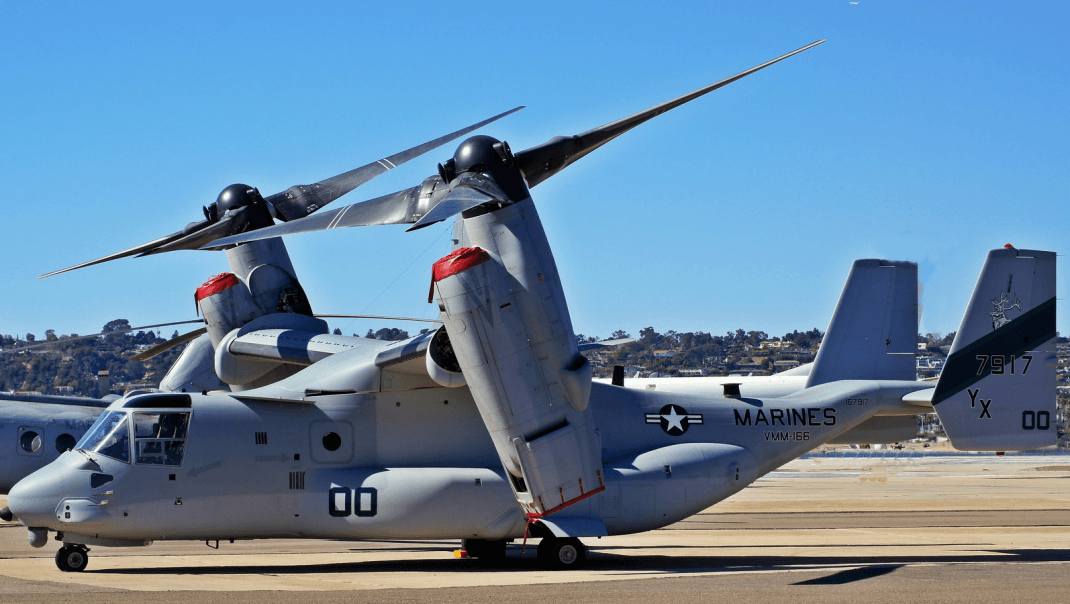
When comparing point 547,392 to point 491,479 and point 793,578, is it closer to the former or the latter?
point 491,479

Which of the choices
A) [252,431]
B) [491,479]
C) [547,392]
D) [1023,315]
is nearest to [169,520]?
[252,431]

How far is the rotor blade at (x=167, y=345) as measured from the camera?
24.2 meters

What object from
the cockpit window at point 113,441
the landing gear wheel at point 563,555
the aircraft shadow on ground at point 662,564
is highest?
the cockpit window at point 113,441

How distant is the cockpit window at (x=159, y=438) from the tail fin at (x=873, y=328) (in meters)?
11.8

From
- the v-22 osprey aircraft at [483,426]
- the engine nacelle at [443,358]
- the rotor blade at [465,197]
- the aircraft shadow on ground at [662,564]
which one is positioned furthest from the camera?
the aircraft shadow on ground at [662,564]

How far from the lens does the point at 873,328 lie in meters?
21.8

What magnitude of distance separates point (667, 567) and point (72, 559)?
31.2ft

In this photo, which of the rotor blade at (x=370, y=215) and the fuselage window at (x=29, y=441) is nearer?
the rotor blade at (x=370, y=215)

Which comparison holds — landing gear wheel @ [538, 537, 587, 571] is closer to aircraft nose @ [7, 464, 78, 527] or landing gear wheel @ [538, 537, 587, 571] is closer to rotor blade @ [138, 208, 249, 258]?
aircraft nose @ [7, 464, 78, 527]

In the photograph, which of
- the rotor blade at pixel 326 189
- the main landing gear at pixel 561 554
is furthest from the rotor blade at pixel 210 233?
the main landing gear at pixel 561 554

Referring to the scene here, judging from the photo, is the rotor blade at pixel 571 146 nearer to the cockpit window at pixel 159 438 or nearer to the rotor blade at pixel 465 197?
the rotor blade at pixel 465 197

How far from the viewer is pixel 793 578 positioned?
15820mm

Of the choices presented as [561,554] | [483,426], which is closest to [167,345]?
[483,426]

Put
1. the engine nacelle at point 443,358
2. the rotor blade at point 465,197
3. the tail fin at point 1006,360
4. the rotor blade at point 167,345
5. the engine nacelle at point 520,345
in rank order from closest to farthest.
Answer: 1. the rotor blade at point 465,197
2. the engine nacelle at point 520,345
3. the engine nacelle at point 443,358
4. the tail fin at point 1006,360
5. the rotor blade at point 167,345
